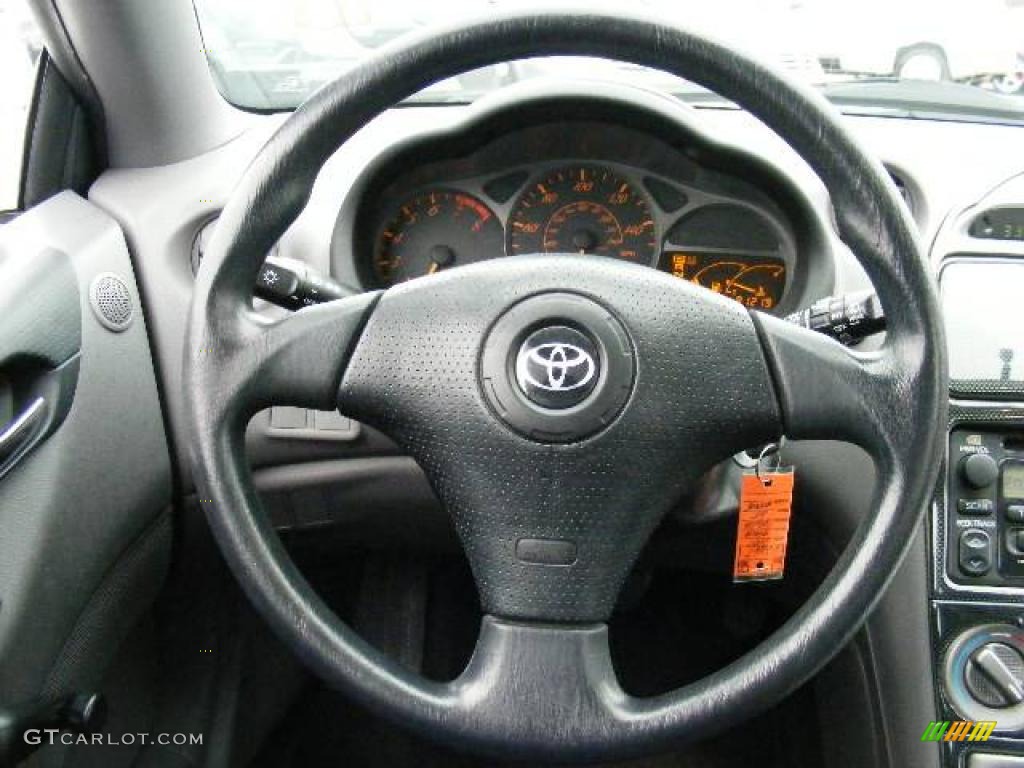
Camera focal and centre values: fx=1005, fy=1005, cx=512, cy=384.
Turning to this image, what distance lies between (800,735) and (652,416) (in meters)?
1.08

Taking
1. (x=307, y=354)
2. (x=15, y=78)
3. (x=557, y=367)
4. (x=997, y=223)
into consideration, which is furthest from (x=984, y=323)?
(x=15, y=78)

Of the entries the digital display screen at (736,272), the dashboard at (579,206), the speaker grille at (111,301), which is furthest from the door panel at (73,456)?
the digital display screen at (736,272)

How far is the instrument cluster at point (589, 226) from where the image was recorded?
1.42 metres

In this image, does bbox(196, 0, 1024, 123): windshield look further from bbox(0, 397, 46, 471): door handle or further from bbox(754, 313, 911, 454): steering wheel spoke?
bbox(754, 313, 911, 454): steering wheel spoke

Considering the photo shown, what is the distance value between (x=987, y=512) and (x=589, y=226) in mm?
654

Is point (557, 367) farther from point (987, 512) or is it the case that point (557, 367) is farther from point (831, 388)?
point (987, 512)

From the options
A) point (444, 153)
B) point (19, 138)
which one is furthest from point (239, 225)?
point (19, 138)

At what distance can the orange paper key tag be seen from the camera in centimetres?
102

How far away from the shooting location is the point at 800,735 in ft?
5.64

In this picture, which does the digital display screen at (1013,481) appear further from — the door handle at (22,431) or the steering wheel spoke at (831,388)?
the door handle at (22,431)

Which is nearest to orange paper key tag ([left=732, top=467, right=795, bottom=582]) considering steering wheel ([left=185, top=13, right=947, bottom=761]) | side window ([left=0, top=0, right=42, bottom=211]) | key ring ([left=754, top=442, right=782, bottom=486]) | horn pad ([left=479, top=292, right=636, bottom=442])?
key ring ([left=754, top=442, right=782, bottom=486])

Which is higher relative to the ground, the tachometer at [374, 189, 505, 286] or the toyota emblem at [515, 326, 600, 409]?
the toyota emblem at [515, 326, 600, 409]

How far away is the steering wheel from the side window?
27.5 inches

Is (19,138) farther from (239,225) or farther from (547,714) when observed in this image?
(547,714)
